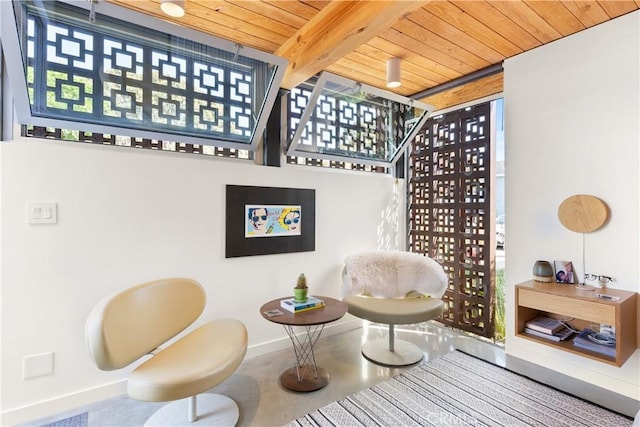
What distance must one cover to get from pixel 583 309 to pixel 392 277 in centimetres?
140

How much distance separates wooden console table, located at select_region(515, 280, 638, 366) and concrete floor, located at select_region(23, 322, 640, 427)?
35cm

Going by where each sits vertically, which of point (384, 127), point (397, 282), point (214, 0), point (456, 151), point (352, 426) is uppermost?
point (214, 0)

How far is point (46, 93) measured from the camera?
1.83 metres

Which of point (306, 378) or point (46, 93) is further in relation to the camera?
Answer: point (306, 378)

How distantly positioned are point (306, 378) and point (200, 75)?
2348mm

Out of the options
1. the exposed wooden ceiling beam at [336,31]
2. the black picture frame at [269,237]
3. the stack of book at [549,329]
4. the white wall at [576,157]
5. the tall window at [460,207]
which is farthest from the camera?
the tall window at [460,207]

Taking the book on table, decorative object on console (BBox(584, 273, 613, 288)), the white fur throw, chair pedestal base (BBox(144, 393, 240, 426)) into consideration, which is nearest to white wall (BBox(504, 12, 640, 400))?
decorative object on console (BBox(584, 273, 613, 288))

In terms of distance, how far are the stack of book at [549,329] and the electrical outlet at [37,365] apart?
3.26 meters

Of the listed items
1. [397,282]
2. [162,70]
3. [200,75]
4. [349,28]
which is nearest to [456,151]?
[397,282]

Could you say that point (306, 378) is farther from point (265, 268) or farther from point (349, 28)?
point (349, 28)

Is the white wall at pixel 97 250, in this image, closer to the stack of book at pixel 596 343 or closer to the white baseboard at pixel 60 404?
the white baseboard at pixel 60 404

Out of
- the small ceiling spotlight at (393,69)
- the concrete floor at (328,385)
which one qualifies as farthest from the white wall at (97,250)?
the small ceiling spotlight at (393,69)

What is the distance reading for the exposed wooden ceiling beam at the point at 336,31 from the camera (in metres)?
1.70

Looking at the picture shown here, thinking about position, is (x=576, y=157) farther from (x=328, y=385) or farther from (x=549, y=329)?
(x=328, y=385)
